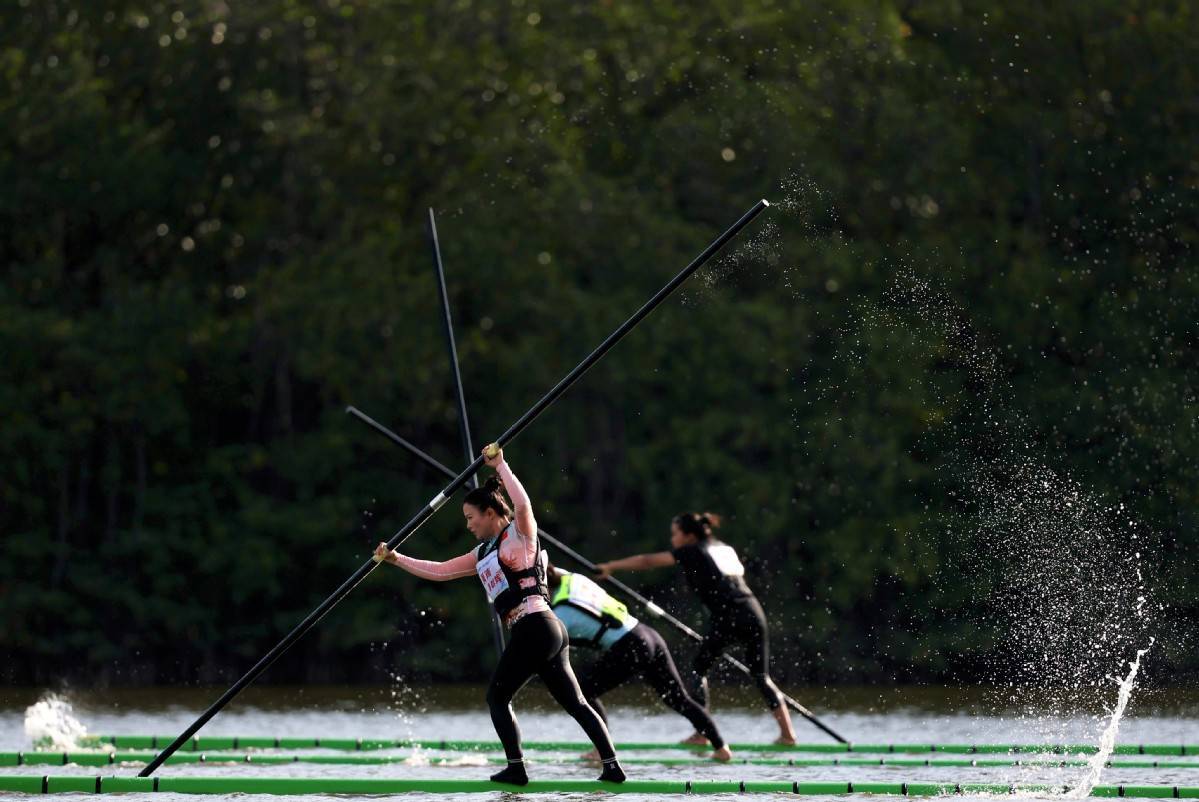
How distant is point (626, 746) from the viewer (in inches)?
739

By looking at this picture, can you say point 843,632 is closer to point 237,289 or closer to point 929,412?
point 929,412

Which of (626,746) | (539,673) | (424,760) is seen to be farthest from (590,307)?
(539,673)

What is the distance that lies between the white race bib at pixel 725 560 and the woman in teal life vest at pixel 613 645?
166 cm

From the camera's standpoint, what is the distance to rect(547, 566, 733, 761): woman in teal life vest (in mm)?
16953

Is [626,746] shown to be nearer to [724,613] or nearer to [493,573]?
[724,613]

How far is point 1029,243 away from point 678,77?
5.08 metres

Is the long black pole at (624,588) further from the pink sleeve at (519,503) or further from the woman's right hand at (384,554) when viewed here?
the pink sleeve at (519,503)

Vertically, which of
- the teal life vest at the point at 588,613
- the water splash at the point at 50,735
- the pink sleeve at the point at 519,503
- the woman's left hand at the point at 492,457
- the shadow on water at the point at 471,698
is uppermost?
the woman's left hand at the point at 492,457

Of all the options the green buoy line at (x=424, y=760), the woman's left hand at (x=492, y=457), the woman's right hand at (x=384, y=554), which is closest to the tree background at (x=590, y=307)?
the green buoy line at (x=424, y=760)

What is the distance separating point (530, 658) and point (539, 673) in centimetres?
13

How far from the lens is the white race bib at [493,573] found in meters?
13.9

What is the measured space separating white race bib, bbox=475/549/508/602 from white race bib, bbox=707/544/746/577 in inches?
193

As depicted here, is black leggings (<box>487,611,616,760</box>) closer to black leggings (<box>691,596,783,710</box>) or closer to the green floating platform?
the green floating platform

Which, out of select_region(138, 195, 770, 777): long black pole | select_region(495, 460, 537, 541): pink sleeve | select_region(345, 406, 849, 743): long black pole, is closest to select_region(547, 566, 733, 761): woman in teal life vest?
select_region(345, 406, 849, 743): long black pole
